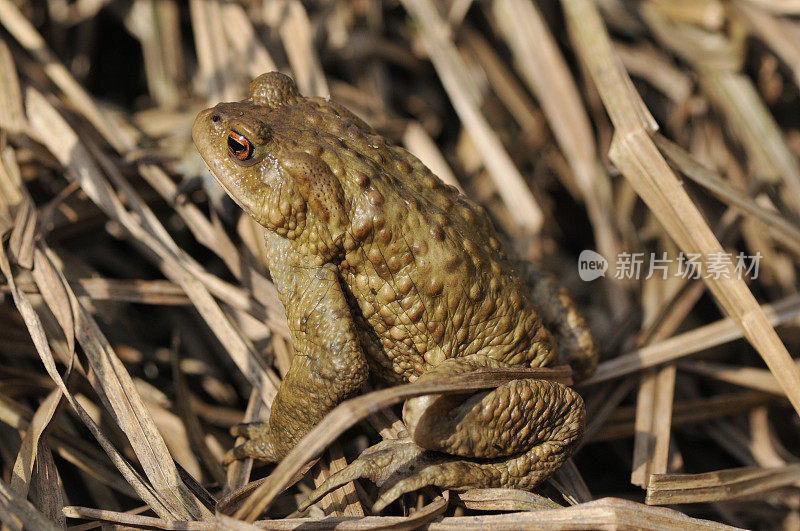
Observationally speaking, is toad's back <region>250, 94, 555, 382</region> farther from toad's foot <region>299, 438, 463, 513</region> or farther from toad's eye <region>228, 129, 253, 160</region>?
toad's foot <region>299, 438, 463, 513</region>

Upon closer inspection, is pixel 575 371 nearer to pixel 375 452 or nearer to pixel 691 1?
pixel 375 452

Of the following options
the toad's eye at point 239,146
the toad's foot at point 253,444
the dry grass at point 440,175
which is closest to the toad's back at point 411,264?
the toad's eye at point 239,146

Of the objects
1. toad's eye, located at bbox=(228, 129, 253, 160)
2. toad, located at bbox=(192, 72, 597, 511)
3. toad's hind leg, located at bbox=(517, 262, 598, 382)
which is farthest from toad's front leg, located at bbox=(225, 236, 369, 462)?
toad's hind leg, located at bbox=(517, 262, 598, 382)

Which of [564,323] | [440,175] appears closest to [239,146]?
[564,323]

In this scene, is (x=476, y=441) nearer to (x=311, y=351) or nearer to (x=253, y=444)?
(x=311, y=351)

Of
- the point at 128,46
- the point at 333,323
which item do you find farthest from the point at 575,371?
the point at 128,46

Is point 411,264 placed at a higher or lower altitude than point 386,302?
higher
